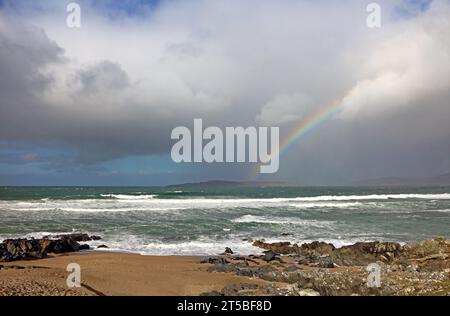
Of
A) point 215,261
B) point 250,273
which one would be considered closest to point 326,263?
point 250,273

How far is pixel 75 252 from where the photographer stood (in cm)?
1414

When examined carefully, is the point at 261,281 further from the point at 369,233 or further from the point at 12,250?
the point at 369,233

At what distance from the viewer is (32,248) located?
44.1ft

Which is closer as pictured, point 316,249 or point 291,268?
point 291,268

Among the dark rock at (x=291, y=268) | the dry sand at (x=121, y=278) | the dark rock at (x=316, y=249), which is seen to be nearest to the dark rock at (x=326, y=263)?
the dark rock at (x=291, y=268)

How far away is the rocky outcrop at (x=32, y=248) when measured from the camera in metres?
12.3

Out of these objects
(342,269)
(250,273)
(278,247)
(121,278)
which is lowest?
(278,247)

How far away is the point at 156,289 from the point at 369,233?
14.6 meters

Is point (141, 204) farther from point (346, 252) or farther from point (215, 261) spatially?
point (346, 252)

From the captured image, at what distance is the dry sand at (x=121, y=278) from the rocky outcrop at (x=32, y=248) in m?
0.61

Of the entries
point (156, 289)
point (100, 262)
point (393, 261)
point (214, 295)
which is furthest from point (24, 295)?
point (393, 261)

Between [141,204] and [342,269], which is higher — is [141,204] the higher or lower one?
the lower one

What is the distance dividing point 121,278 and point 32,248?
661 centimetres

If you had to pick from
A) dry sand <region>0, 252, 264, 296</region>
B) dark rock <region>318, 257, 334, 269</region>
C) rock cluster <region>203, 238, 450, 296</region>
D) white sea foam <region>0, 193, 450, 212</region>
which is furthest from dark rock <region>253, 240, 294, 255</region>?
white sea foam <region>0, 193, 450, 212</region>
